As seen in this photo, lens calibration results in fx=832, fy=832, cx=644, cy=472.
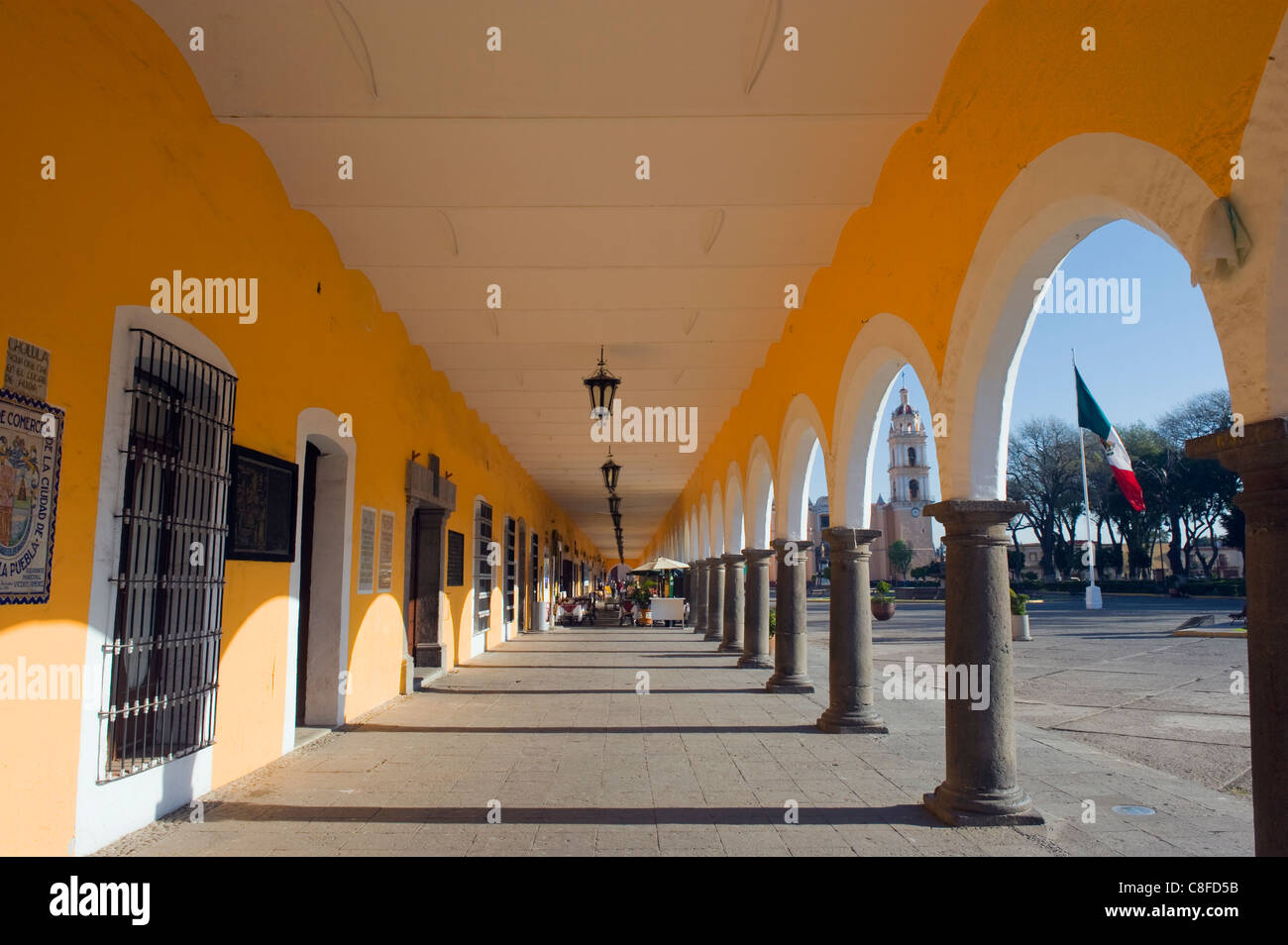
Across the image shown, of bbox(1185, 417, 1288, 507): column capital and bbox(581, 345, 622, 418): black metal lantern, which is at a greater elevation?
bbox(581, 345, 622, 418): black metal lantern

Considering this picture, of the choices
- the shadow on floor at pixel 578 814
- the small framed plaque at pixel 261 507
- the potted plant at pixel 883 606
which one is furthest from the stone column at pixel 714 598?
the shadow on floor at pixel 578 814

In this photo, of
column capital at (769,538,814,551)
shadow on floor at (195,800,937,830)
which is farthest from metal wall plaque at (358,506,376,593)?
column capital at (769,538,814,551)

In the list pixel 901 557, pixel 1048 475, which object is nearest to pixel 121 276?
pixel 1048 475

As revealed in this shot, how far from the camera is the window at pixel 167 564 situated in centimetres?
381

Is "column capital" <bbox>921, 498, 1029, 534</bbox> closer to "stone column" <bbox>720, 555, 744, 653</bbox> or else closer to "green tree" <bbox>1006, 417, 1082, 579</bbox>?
"stone column" <bbox>720, 555, 744, 653</bbox>

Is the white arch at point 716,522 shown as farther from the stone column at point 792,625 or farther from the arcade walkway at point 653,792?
the arcade walkway at point 653,792

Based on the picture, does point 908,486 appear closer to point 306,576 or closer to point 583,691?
point 583,691

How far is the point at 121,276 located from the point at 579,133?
256 centimetres

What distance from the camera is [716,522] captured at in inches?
619

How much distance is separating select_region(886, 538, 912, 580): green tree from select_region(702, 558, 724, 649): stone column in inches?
1833

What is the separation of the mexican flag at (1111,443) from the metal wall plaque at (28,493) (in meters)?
12.7

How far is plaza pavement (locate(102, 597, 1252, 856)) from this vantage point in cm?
388
